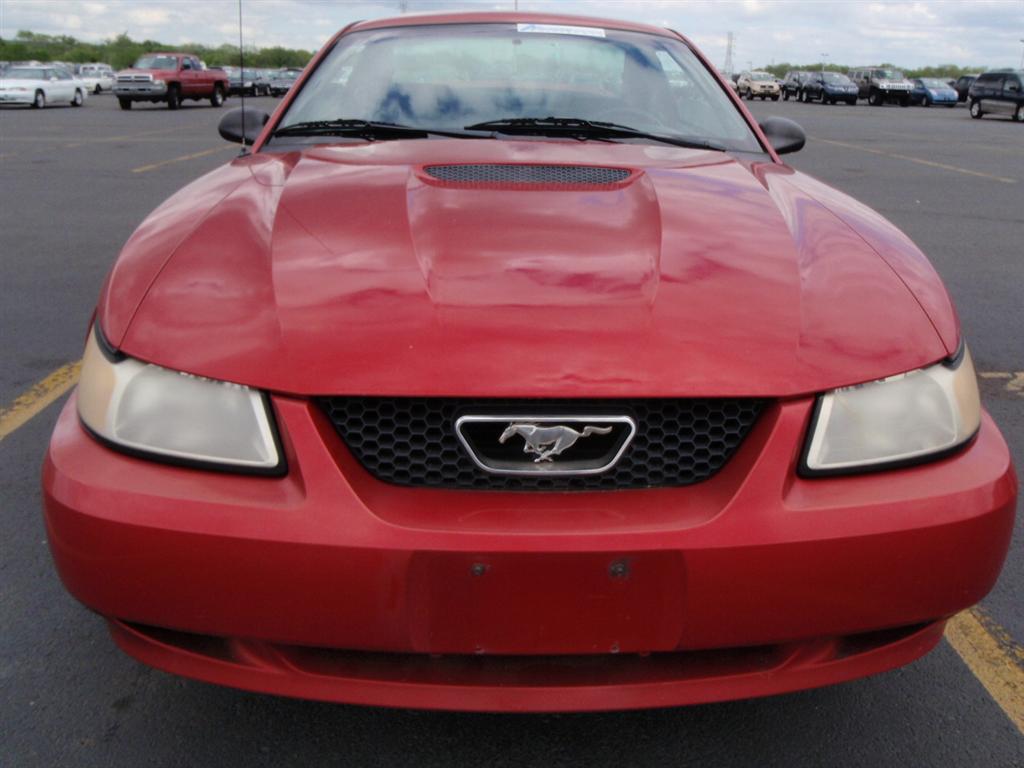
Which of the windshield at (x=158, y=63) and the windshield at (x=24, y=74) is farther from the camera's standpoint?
the windshield at (x=158, y=63)

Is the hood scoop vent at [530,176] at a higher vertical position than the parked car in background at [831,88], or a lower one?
lower

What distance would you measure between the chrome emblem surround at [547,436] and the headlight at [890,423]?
33 centimetres

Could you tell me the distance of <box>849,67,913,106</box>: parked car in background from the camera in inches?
1818

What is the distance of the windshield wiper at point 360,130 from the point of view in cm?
297

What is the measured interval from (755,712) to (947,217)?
339 inches

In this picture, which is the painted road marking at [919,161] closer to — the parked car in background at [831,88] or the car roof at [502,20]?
the car roof at [502,20]

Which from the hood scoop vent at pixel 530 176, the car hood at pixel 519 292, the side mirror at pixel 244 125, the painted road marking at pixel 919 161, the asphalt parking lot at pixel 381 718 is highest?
the side mirror at pixel 244 125

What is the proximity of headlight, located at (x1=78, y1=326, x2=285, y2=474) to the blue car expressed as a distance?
165 ft

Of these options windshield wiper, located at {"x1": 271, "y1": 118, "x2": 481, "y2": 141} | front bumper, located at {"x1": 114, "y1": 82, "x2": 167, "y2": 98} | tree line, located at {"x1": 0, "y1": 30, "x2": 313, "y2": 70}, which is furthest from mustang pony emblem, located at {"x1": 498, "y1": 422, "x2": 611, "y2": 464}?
tree line, located at {"x1": 0, "y1": 30, "x2": 313, "y2": 70}

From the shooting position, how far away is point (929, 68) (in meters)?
122

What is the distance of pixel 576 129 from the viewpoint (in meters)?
3.04

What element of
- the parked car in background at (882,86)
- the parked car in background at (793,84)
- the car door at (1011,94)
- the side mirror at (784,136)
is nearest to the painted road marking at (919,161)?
the side mirror at (784,136)

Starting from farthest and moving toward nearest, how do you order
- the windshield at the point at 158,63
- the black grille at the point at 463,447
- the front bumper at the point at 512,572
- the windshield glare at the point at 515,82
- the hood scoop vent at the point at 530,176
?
the windshield at the point at 158,63
the windshield glare at the point at 515,82
the hood scoop vent at the point at 530,176
the black grille at the point at 463,447
the front bumper at the point at 512,572

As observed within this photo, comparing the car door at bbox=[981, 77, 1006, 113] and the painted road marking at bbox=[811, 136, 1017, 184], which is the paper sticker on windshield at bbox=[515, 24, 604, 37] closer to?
the painted road marking at bbox=[811, 136, 1017, 184]
